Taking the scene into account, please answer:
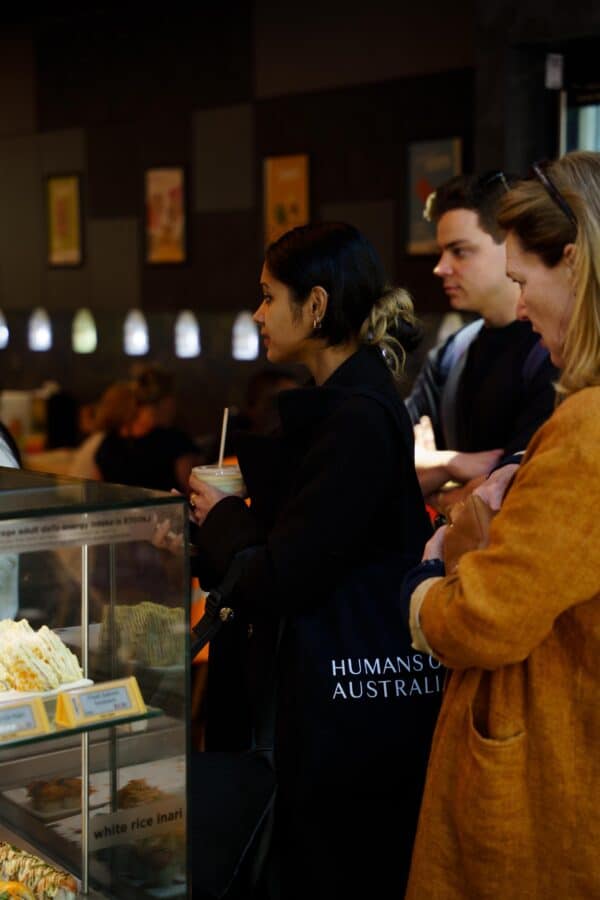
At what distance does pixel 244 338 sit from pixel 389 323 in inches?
193

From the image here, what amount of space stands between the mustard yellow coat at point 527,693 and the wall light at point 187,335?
231 inches

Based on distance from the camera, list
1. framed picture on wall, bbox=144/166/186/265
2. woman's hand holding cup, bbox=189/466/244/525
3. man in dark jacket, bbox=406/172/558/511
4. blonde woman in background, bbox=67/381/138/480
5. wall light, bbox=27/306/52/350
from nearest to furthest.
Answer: woman's hand holding cup, bbox=189/466/244/525 → man in dark jacket, bbox=406/172/558/511 → blonde woman in background, bbox=67/381/138/480 → framed picture on wall, bbox=144/166/186/265 → wall light, bbox=27/306/52/350

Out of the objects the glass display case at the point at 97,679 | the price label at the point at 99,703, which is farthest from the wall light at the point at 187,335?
the price label at the point at 99,703

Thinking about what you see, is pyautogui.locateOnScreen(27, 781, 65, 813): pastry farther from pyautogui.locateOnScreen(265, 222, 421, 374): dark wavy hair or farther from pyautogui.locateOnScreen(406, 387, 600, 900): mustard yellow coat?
pyautogui.locateOnScreen(265, 222, 421, 374): dark wavy hair

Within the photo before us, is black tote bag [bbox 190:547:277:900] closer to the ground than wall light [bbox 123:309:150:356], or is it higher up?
closer to the ground

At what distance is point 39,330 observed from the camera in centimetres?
871

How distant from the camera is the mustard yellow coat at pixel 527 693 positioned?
1648 mm

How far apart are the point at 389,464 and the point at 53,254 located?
6.69m

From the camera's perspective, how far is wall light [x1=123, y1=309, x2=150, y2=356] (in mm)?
7906

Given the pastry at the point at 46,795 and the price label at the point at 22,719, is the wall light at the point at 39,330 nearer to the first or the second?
the pastry at the point at 46,795

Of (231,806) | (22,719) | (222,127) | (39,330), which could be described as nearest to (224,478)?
(231,806)

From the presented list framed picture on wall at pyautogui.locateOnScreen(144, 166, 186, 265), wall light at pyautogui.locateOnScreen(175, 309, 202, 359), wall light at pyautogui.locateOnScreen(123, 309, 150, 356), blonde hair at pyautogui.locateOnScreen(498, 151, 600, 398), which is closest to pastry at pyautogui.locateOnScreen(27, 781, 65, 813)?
blonde hair at pyautogui.locateOnScreen(498, 151, 600, 398)

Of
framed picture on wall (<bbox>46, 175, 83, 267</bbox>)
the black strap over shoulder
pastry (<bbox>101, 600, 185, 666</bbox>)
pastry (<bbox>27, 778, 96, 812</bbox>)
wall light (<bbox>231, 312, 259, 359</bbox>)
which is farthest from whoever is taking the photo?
framed picture on wall (<bbox>46, 175, 83, 267</bbox>)

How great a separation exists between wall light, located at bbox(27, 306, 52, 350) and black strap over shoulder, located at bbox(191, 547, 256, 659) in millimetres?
6741
